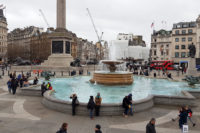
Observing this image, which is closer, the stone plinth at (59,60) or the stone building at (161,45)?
the stone plinth at (59,60)

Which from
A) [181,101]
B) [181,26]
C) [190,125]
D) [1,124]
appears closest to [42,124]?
[1,124]

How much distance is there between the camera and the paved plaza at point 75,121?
790cm

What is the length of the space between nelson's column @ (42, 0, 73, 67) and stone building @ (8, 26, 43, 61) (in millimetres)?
52690

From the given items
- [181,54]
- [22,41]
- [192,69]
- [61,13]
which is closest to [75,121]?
[192,69]

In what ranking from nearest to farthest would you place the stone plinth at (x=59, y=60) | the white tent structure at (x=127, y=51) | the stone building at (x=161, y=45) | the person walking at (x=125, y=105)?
the person walking at (x=125, y=105) → the stone plinth at (x=59, y=60) → the white tent structure at (x=127, y=51) → the stone building at (x=161, y=45)

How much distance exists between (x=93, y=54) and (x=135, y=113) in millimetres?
163736

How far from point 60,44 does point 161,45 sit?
53.7m

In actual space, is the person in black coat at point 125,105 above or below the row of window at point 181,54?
below

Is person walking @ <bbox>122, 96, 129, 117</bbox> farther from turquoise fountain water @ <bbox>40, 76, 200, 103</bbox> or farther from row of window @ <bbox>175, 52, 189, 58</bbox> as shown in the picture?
row of window @ <bbox>175, 52, 189, 58</bbox>

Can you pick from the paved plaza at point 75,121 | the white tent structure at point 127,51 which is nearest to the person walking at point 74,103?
the paved plaza at point 75,121

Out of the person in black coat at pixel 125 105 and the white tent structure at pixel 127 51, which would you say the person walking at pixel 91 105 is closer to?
the person in black coat at pixel 125 105

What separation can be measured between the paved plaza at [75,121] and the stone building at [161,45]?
7219cm

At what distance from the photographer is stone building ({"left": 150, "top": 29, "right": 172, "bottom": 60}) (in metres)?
79.1

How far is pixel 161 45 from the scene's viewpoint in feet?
267
